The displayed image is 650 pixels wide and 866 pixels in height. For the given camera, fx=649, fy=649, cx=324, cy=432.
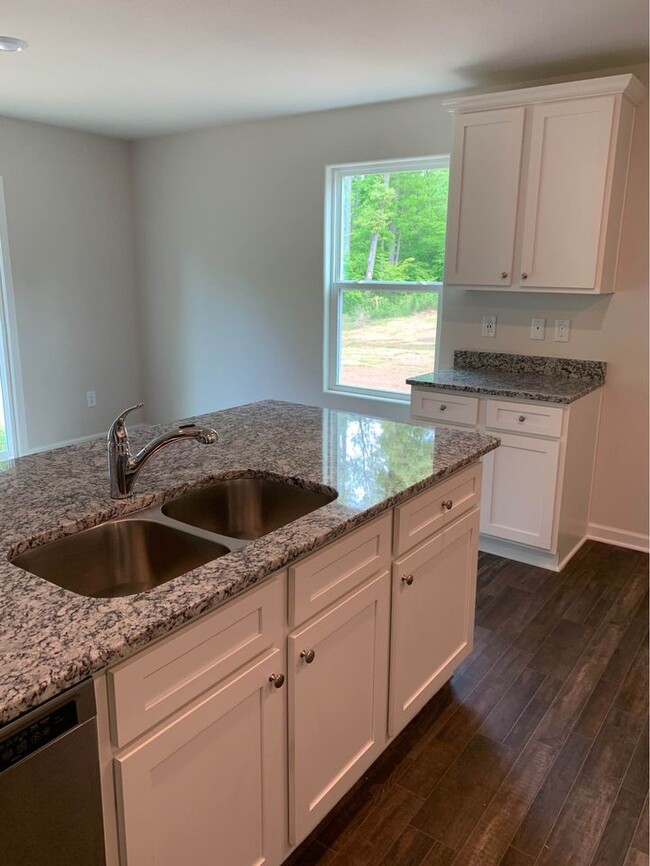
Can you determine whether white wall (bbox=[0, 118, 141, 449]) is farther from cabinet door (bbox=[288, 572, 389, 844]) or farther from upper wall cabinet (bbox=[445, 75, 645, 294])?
cabinet door (bbox=[288, 572, 389, 844])

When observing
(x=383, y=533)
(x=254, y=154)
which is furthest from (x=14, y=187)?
(x=383, y=533)

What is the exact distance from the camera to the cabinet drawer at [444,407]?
3.37 m

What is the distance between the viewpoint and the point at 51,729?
0.95m

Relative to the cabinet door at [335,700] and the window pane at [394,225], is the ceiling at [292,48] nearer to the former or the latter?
the window pane at [394,225]

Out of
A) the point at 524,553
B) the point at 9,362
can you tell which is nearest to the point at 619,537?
the point at 524,553

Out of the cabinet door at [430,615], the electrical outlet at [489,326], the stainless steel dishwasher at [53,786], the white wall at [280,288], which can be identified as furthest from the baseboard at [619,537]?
the stainless steel dishwasher at [53,786]

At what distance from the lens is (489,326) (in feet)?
12.6

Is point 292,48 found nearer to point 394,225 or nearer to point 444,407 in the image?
point 394,225

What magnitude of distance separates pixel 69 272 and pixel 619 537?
433 centimetres

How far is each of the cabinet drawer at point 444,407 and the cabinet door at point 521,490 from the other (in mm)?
205

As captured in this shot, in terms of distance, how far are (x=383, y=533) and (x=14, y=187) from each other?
4264 millimetres

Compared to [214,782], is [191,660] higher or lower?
higher

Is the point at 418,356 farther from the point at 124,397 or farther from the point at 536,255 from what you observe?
the point at 124,397

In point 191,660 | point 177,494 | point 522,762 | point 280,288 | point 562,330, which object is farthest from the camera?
point 280,288
